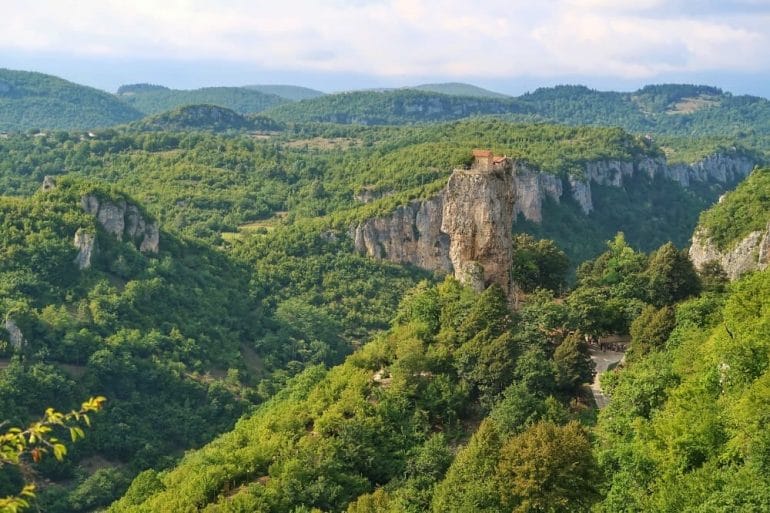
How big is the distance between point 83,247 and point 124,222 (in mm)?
6859

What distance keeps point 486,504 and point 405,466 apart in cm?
672

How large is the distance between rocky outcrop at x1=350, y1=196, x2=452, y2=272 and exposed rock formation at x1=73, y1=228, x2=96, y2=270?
106ft

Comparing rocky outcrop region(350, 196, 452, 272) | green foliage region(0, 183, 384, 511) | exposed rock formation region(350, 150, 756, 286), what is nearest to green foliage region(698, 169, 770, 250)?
exposed rock formation region(350, 150, 756, 286)

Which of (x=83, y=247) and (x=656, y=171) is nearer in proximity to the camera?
(x=83, y=247)

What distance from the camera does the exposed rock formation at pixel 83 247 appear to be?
68.9 metres

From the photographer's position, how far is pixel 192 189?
4486 inches

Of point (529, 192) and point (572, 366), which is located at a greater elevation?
point (529, 192)

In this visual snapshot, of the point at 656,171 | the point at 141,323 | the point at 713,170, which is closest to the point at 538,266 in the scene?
the point at 141,323

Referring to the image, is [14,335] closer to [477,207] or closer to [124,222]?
[124,222]

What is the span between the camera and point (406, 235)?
310 feet

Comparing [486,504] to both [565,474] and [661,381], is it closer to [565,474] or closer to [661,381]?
[565,474]

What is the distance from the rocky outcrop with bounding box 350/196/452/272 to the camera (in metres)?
93.4

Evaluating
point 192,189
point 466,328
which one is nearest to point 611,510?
point 466,328

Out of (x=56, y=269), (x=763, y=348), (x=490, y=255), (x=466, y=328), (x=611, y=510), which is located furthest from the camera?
(x=56, y=269)
